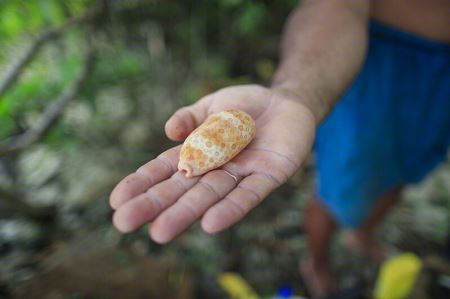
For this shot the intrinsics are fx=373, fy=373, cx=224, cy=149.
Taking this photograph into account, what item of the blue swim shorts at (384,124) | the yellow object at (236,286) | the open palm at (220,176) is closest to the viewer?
the open palm at (220,176)

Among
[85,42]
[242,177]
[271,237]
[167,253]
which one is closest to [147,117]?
[85,42]

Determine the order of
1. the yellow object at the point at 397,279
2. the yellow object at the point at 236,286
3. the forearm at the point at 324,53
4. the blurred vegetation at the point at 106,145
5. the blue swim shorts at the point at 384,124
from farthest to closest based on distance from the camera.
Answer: the yellow object at the point at 236,286
the blurred vegetation at the point at 106,145
the yellow object at the point at 397,279
the blue swim shorts at the point at 384,124
the forearm at the point at 324,53

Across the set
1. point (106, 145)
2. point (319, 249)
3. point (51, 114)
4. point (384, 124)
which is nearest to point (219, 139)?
point (384, 124)

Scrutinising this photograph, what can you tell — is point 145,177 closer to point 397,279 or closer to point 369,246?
point 397,279

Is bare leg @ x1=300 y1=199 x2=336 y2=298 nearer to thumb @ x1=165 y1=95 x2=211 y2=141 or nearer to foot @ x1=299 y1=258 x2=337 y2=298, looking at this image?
foot @ x1=299 y1=258 x2=337 y2=298

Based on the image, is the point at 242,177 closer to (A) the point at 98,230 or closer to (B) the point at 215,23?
(A) the point at 98,230

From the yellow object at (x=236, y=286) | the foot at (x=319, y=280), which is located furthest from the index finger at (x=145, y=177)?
the foot at (x=319, y=280)

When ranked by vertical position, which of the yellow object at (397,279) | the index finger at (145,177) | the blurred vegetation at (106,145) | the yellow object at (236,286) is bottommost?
the yellow object at (236,286)

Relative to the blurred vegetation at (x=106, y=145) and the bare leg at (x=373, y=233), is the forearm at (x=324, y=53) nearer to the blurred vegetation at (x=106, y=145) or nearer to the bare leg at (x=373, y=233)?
the blurred vegetation at (x=106, y=145)

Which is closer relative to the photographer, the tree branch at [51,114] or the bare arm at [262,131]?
the bare arm at [262,131]
